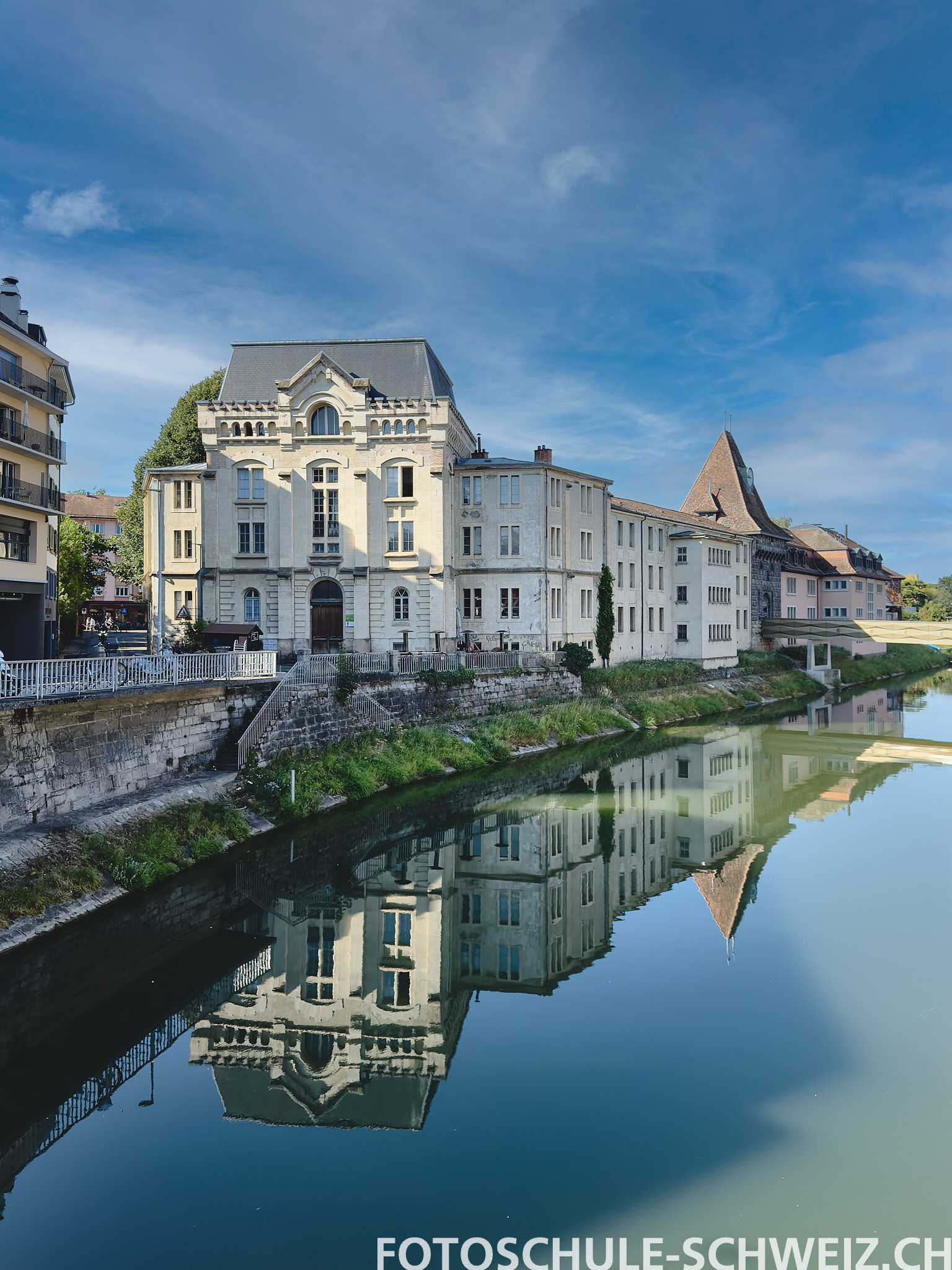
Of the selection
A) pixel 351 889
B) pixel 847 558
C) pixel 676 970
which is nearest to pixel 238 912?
pixel 351 889

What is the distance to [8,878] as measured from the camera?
49.5 ft

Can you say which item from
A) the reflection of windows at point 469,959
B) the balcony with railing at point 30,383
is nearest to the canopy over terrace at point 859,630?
the reflection of windows at point 469,959

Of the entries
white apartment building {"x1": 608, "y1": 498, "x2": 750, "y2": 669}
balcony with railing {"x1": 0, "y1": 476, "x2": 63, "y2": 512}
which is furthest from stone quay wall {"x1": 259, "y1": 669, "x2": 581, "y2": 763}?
balcony with railing {"x1": 0, "y1": 476, "x2": 63, "y2": 512}

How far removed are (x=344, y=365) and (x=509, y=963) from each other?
1345 inches

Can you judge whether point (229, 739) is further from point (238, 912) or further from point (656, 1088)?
point (656, 1088)

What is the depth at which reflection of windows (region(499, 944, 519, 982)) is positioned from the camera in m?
15.8

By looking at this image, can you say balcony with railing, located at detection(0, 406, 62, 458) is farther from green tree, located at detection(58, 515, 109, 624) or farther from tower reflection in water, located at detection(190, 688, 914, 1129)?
tower reflection in water, located at detection(190, 688, 914, 1129)

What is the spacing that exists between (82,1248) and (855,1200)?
8337mm

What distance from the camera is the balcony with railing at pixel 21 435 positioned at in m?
27.0

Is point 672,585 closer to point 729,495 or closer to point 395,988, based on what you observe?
point 729,495

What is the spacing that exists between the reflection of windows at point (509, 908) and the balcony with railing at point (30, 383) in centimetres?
2265

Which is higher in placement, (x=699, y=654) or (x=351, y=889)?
(x=699, y=654)

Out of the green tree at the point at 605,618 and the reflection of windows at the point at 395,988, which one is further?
the green tree at the point at 605,618

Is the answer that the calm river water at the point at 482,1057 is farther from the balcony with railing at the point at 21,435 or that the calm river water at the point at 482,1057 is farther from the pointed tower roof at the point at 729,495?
the pointed tower roof at the point at 729,495
